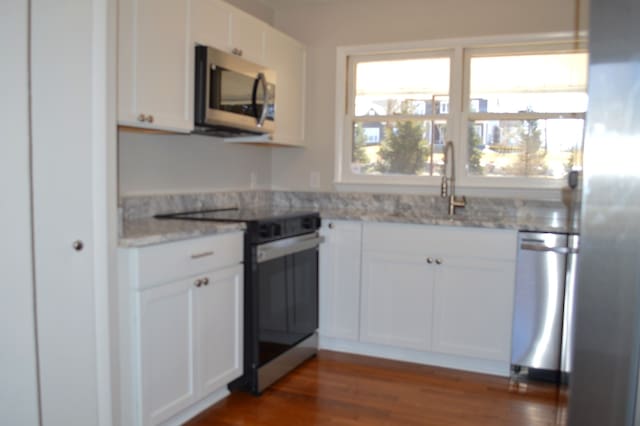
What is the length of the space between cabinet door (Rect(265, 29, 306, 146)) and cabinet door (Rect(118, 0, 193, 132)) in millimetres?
894

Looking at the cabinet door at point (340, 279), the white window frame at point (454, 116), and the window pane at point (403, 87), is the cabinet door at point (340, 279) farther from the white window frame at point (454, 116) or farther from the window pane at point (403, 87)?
the window pane at point (403, 87)

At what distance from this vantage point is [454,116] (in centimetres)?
352

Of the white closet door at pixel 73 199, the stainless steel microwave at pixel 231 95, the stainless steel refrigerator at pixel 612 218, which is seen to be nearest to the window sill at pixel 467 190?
the stainless steel microwave at pixel 231 95

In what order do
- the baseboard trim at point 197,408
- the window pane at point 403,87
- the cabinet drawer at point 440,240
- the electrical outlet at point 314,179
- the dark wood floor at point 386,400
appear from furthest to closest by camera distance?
the electrical outlet at point 314,179
the window pane at point 403,87
the cabinet drawer at point 440,240
the dark wood floor at point 386,400
the baseboard trim at point 197,408

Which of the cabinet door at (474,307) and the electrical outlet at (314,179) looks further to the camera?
the electrical outlet at (314,179)

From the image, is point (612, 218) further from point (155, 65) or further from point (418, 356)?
point (418, 356)

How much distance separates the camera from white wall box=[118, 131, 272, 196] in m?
2.65

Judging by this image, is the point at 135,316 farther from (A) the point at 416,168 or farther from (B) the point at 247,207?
(A) the point at 416,168

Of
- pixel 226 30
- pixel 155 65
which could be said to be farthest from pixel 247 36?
pixel 155 65

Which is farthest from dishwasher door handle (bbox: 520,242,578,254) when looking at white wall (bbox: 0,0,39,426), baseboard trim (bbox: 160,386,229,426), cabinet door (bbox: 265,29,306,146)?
white wall (bbox: 0,0,39,426)

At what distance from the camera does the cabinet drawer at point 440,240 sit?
9.56 ft

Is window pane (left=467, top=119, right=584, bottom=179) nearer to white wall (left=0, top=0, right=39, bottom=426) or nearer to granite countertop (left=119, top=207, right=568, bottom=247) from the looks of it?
granite countertop (left=119, top=207, right=568, bottom=247)

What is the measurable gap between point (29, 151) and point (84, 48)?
16.1 inches

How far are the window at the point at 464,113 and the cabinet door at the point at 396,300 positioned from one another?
2.55ft
